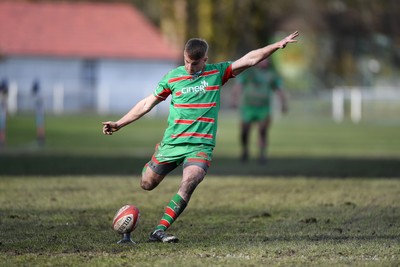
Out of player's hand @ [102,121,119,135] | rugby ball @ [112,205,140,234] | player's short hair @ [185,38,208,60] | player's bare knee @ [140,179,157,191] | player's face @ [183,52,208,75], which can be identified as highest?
player's short hair @ [185,38,208,60]

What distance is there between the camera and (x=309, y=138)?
3438cm

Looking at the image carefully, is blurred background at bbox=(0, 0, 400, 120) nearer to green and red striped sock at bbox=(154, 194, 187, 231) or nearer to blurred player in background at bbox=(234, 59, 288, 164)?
blurred player in background at bbox=(234, 59, 288, 164)

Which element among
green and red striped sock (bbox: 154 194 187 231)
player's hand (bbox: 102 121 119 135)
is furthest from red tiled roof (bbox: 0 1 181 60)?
green and red striped sock (bbox: 154 194 187 231)

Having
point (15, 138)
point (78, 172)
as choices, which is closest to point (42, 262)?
point (78, 172)

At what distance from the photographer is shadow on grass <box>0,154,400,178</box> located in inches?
746

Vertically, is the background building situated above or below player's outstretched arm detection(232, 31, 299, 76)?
above

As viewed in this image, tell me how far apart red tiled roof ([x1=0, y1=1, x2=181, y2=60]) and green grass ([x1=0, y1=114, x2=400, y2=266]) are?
126ft

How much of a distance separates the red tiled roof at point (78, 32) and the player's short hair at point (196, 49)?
5472cm

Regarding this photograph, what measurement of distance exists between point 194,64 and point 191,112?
1.61ft

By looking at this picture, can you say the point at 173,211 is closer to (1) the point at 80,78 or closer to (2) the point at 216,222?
(2) the point at 216,222

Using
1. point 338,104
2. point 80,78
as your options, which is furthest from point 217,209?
point 80,78

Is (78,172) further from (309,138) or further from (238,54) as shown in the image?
(238,54)

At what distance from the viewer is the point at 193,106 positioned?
33.1ft

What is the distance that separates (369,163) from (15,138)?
1351cm
